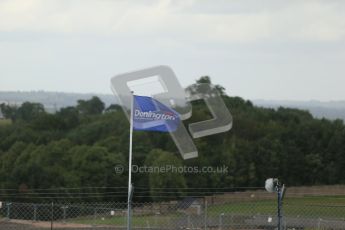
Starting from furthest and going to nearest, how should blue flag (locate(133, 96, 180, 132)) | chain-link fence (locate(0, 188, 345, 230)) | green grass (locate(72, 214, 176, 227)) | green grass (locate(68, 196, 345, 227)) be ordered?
green grass (locate(68, 196, 345, 227)) < green grass (locate(72, 214, 176, 227)) < chain-link fence (locate(0, 188, 345, 230)) < blue flag (locate(133, 96, 180, 132))

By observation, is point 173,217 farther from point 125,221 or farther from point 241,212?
point 125,221

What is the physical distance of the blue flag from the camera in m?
13.6

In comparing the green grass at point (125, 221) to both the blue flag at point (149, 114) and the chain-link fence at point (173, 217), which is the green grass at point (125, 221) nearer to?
the chain-link fence at point (173, 217)

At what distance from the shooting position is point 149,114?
1389 cm

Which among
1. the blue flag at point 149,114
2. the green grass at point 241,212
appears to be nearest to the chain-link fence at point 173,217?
the green grass at point 241,212

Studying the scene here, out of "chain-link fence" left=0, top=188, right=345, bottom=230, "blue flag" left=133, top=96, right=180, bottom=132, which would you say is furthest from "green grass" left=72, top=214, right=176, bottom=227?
"blue flag" left=133, top=96, right=180, bottom=132

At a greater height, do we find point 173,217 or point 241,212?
point 173,217

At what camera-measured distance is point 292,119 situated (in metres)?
65.6

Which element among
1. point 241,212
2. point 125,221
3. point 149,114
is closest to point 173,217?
point 241,212

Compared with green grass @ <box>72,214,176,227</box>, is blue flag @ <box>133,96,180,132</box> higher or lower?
higher

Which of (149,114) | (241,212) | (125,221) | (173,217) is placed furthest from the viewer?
(241,212)

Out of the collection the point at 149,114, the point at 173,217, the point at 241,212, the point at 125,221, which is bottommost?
the point at 241,212

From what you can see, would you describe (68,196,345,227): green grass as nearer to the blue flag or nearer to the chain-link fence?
the chain-link fence

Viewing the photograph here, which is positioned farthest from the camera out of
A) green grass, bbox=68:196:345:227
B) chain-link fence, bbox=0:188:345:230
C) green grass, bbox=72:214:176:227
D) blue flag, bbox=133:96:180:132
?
green grass, bbox=68:196:345:227
